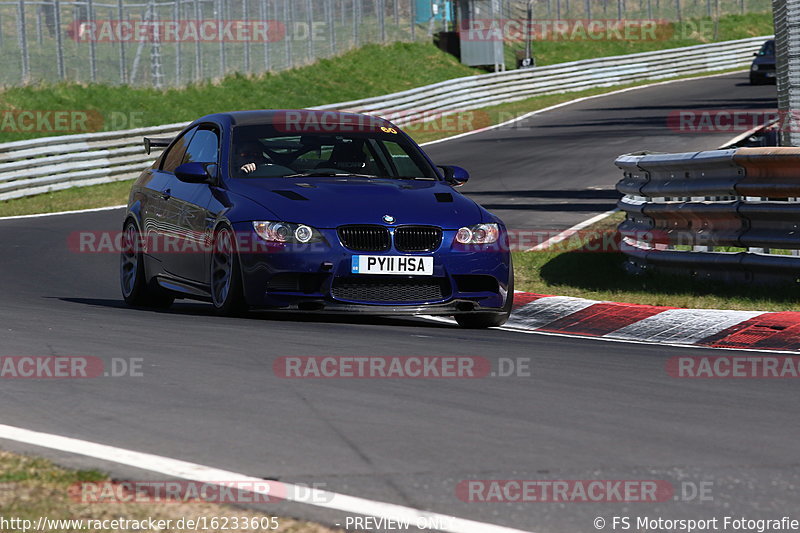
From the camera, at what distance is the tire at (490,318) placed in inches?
379

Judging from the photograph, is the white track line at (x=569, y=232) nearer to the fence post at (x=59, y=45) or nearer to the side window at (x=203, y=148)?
the side window at (x=203, y=148)

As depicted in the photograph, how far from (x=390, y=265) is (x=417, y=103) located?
2623 centimetres

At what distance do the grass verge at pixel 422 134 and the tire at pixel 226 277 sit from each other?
12586 mm

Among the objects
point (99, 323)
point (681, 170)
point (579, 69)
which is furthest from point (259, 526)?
point (579, 69)

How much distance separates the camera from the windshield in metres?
10.00

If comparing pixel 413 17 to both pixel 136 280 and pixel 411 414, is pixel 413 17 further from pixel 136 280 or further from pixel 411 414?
pixel 411 414

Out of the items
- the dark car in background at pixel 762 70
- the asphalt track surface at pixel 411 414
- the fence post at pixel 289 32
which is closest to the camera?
the asphalt track surface at pixel 411 414

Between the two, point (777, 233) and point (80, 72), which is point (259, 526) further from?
point (80, 72)

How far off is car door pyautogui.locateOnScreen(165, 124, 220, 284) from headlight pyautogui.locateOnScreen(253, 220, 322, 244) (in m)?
0.64

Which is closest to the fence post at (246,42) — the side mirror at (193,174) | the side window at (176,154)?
the side window at (176,154)

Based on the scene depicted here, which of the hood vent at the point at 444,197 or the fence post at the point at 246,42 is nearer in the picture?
the hood vent at the point at 444,197

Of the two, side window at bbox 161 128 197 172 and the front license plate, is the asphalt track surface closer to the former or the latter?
the front license plate

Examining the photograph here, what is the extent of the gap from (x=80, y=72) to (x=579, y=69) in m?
15.5

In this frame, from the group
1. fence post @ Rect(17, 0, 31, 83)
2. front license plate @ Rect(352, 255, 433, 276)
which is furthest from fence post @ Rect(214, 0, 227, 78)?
front license plate @ Rect(352, 255, 433, 276)
